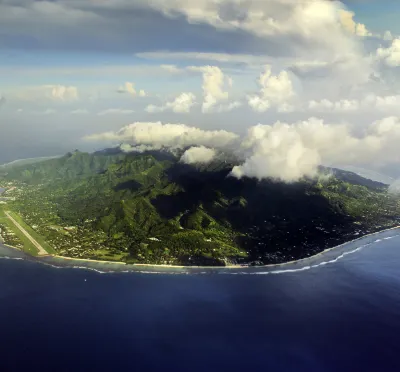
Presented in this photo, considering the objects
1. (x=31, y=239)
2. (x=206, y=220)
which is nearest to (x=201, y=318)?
(x=206, y=220)

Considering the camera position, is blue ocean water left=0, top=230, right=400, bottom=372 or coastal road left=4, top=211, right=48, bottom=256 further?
coastal road left=4, top=211, right=48, bottom=256

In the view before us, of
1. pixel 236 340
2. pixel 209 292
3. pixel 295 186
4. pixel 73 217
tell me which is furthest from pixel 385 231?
pixel 73 217

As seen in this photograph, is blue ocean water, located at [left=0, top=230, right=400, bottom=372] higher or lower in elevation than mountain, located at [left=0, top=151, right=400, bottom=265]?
lower

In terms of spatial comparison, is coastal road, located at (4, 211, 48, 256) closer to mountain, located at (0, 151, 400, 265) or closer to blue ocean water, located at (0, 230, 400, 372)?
mountain, located at (0, 151, 400, 265)

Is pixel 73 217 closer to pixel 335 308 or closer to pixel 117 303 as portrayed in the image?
pixel 117 303

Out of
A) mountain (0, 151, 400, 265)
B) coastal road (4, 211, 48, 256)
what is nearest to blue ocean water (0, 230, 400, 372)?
coastal road (4, 211, 48, 256)

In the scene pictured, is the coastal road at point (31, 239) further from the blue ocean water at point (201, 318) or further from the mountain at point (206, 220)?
the blue ocean water at point (201, 318)

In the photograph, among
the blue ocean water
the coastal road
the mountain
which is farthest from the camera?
the mountain

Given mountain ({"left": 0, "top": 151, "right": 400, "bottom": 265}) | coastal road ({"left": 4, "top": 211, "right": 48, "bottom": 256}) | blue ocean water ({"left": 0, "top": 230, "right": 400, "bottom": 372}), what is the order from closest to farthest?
1. blue ocean water ({"left": 0, "top": 230, "right": 400, "bottom": 372})
2. coastal road ({"left": 4, "top": 211, "right": 48, "bottom": 256})
3. mountain ({"left": 0, "top": 151, "right": 400, "bottom": 265})
